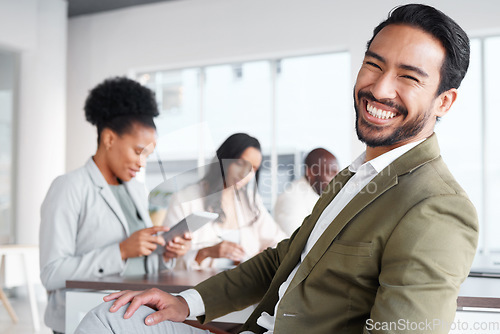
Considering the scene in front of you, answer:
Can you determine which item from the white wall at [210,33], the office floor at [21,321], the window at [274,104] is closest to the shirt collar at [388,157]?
the office floor at [21,321]

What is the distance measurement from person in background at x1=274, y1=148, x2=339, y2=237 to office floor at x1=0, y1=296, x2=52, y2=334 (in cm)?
220

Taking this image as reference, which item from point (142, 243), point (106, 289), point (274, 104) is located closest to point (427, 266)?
point (106, 289)

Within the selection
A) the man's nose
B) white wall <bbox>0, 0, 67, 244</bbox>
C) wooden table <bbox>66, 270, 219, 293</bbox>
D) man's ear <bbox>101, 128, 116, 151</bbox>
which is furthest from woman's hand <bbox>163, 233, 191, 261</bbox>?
white wall <bbox>0, 0, 67, 244</bbox>

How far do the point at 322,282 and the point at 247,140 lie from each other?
1862 millimetres

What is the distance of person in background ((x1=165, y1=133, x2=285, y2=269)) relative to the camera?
6.72ft

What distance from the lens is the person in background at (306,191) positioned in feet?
10.8

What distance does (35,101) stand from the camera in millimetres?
5855

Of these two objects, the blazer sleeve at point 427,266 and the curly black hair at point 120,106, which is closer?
the blazer sleeve at point 427,266

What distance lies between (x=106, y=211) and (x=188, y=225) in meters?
0.38

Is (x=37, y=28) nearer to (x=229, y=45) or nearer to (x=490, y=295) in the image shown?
(x=229, y=45)

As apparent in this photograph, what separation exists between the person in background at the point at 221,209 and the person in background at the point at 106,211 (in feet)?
0.54

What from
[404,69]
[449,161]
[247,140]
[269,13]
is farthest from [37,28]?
[404,69]

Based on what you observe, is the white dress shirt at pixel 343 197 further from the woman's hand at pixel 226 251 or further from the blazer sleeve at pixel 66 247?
the woman's hand at pixel 226 251

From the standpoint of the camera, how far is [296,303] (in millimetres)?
1127
